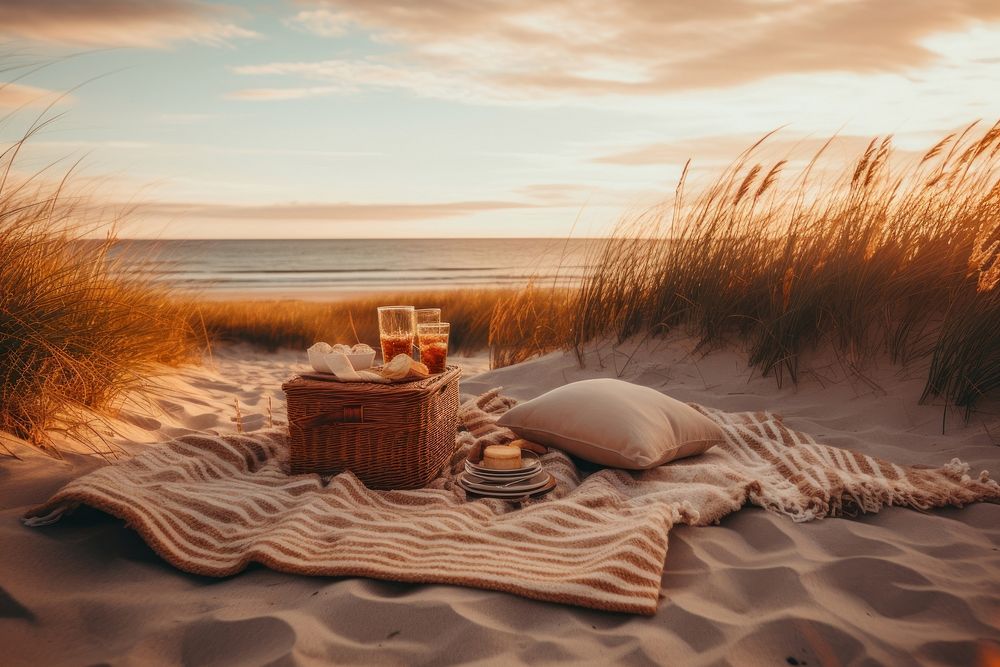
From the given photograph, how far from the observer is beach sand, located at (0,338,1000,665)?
1441mm

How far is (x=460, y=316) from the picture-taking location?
24.0 feet

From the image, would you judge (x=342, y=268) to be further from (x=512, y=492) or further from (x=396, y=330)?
(x=512, y=492)

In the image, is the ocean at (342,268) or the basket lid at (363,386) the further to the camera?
the ocean at (342,268)

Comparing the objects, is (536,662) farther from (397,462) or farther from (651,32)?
(651,32)

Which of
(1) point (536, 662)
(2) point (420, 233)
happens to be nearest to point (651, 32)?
(1) point (536, 662)

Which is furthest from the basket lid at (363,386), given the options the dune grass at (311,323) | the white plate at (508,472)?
the dune grass at (311,323)

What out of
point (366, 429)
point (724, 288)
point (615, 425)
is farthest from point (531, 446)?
point (724, 288)

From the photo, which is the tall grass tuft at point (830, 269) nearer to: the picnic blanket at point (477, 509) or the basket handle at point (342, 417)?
the picnic blanket at point (477, 509)

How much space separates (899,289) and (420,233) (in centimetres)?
5370

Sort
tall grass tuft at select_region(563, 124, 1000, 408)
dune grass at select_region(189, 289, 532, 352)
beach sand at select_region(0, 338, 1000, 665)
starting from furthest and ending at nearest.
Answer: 1. dune grass at select_region(189, 289, 532, 352)
2. tall grass tuft at select_region(563, 124, 1000, 408)
3. beach sand at select_region(0, 338, 1000, 665)

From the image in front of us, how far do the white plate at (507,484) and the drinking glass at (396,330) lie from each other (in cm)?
63

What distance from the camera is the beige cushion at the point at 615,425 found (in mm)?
2588

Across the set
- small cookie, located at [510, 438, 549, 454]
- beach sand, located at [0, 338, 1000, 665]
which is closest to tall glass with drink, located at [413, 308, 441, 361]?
small cookie, located at [510, 438, 549, 454]

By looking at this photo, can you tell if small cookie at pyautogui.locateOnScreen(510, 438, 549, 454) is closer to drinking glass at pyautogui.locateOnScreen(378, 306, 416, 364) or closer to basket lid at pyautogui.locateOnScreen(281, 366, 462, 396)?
basket lid at pyautogui.locateOnScreen(281, 366, 462, 396)
